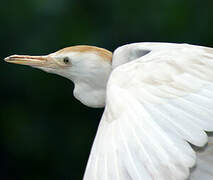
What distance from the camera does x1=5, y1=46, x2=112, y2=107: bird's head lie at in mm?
2160

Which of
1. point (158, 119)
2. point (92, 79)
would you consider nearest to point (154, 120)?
point (158, 119)

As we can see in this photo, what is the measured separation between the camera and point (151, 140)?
Answer: 1555 millimetres

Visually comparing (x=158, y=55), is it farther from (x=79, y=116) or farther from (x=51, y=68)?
(x=79, y=116)

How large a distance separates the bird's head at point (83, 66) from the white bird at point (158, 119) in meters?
0.14

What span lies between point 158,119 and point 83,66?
24.0 inches

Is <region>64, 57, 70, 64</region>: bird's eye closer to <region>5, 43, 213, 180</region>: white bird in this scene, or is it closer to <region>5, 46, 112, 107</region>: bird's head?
<region>5, 46, 112, 107</region>: bird's head

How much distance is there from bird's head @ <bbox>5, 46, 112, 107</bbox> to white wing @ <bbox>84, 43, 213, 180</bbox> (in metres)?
0.27

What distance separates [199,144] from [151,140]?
0.34 feet

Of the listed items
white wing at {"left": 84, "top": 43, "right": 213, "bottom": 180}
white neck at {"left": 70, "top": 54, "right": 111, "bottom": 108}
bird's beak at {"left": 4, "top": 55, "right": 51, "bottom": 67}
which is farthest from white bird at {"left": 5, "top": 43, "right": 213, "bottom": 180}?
bird's beak at {"left": 4, "top": 55, "right": 51, "bottom": 67}

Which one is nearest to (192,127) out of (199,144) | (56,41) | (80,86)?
(199,144)

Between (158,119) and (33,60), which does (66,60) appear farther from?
(158,119)

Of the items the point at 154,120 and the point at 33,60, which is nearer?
the point at 154,120

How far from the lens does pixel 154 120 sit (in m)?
1.60

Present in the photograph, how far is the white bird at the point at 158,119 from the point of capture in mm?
1519
